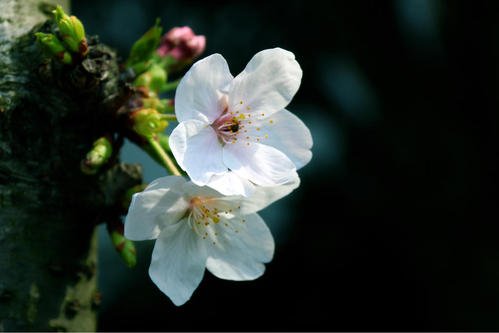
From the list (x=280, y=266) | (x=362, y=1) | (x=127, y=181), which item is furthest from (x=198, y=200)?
(x=362, y=1)

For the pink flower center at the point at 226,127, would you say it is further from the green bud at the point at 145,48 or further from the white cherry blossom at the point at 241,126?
the green bud at the point at 145,48

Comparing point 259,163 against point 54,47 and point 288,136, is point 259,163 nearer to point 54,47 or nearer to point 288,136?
point 288,136

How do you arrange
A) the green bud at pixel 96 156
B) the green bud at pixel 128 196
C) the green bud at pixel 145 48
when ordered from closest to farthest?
the green bud at pixel 96 156
the green bud at pixel 128 196
the green bud at pixel 145 48

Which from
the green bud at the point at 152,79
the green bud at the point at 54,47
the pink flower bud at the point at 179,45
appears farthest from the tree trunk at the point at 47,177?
the pink flower bud at the point at 179,45

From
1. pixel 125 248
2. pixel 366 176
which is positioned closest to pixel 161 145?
pixel 125 248

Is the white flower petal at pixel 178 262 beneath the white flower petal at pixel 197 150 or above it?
beneath

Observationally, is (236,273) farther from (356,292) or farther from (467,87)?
(467,87)
